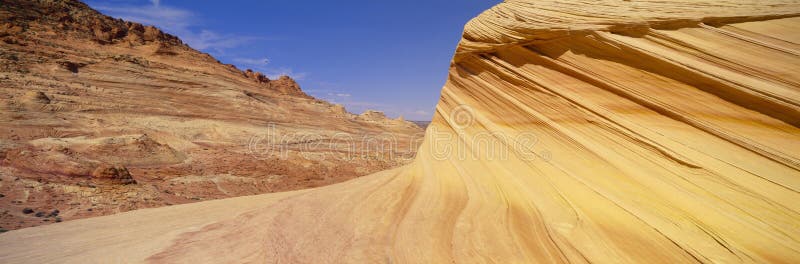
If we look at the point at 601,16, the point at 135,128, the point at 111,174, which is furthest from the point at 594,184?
the point at 135,128

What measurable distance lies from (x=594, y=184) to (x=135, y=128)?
16.5m

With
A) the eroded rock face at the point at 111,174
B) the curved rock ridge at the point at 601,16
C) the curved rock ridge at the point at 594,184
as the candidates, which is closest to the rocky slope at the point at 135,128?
the eroded rock face at the point at 111,174

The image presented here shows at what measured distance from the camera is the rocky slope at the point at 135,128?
794 centimetres

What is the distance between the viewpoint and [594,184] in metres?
2.83

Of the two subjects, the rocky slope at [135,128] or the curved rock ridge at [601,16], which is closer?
the curved rock ridge at [601,16]

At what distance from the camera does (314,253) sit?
2.57m

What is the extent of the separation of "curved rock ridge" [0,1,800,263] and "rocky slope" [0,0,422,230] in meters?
4.64

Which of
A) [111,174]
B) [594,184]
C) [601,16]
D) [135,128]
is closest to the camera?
[594,184]

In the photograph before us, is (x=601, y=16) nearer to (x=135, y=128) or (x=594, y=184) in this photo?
(x=594, y=184)

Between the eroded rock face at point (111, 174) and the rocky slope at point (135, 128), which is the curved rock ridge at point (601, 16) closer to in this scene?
the rocky slope at point (135, 128)

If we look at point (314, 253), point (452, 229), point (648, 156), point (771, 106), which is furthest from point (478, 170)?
point (771, 106)

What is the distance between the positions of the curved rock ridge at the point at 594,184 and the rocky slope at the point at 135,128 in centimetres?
464

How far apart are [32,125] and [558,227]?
1595 centimetres

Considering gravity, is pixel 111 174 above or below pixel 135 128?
below
